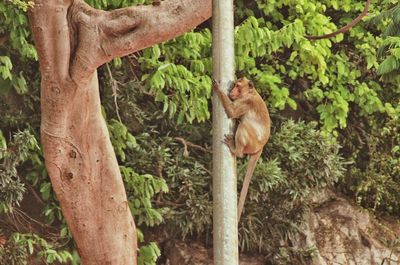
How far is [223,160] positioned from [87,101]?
248cm

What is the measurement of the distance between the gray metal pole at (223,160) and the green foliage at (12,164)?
335 cm

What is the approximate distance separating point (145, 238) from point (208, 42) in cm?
190

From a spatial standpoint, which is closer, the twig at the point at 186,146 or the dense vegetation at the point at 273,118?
the dense vegetation at the point at 273,118

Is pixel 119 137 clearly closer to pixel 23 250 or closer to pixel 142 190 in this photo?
pixel 142 190

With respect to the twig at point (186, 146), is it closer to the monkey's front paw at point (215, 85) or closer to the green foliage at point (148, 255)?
the green foliage at point (148, 255)

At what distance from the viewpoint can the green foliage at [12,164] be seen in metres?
7.11

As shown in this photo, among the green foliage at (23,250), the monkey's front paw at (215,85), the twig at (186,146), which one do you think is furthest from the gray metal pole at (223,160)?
the twig at (186,146)

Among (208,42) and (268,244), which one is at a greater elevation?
(208,42)

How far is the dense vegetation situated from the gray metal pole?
299 centimetres

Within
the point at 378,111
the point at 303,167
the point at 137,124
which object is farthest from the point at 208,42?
the point at 378,111

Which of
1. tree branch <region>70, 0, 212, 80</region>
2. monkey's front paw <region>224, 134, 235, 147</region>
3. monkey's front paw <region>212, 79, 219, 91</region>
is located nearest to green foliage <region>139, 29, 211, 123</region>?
tree branch <region>70, 0, 212, 80</region>

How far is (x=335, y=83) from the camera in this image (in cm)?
934

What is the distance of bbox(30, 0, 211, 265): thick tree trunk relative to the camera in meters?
5.97

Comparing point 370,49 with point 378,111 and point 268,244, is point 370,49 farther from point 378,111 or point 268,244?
point 268,244
